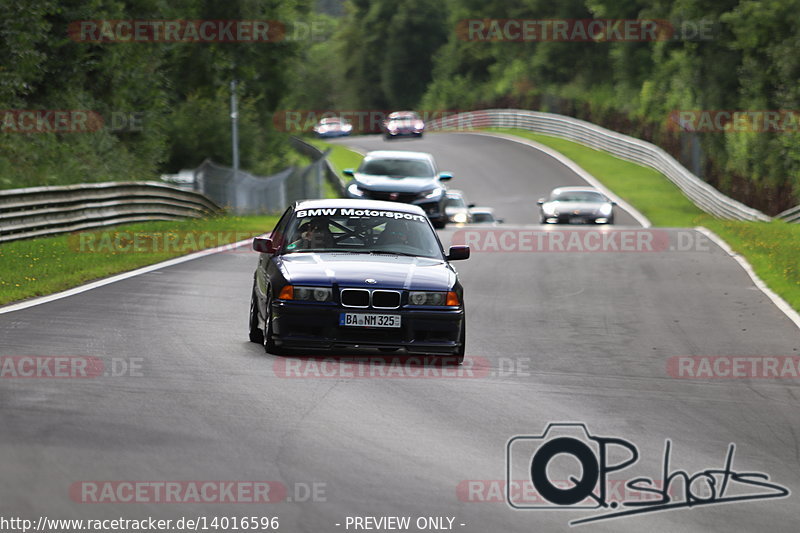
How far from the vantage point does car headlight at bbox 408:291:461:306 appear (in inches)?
452

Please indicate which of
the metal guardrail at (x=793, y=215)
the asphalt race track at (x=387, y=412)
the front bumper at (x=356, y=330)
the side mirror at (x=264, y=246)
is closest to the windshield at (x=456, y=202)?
the metal guardrail at (x=793, y=215)

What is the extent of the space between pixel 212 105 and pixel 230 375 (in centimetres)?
3692

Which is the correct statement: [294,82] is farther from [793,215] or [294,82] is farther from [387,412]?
[387,412]

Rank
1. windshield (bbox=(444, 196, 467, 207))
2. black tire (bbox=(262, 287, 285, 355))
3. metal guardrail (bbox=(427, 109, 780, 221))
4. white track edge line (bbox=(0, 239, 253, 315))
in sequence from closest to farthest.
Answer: black tire (bbox=(262, 287, 285, 355))
white track edge line (bbox=(0, 239, 253, 315))
windshield (bbox=(444, 196, 467, 207))
metal guardrail (bbox=(427, 109, 780, 221))

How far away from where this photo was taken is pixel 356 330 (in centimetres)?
1132

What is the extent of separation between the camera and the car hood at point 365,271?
11445 mm

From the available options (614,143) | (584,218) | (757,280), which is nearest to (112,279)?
(757,280)

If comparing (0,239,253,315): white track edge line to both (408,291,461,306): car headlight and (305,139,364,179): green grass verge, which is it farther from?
(305,139,364,179): green grass verge

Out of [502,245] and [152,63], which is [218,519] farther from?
[152,63]

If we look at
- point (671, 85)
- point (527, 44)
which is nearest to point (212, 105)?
point (671, 85)

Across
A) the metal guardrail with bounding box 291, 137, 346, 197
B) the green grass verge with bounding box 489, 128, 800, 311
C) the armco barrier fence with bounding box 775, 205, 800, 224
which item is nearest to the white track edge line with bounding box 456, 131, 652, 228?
the green grass verge with bounding box 489, 128, 800, 311

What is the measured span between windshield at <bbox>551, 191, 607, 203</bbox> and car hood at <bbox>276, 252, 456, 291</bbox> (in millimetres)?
28536

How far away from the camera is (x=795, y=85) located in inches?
1953

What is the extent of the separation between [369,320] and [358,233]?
163 cm
